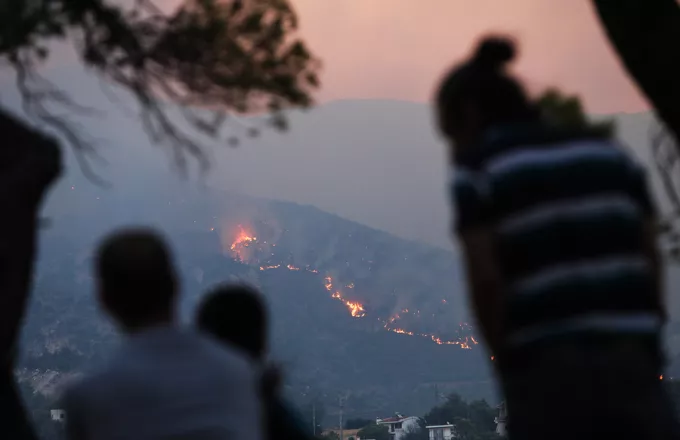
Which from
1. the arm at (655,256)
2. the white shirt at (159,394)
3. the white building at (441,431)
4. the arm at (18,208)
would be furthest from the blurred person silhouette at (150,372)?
the white building at (441,431)

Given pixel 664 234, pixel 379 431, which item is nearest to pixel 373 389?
pixel 379 431

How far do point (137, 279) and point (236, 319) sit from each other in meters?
0.89

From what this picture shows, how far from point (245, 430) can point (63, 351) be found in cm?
13920

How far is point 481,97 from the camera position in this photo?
301cm

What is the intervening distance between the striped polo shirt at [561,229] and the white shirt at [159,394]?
0.80 meters

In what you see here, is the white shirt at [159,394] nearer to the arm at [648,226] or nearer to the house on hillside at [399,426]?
the arm at [648,226]

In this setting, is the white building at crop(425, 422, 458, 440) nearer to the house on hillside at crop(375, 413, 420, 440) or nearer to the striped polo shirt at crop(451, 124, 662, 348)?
the house on hillside at crop(375, 413, 420, 440)

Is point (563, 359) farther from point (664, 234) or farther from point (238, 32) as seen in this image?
point (664, 234)

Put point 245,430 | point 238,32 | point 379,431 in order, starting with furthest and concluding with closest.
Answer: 1. point 379,431
2. point 238,32
3. point 245,430

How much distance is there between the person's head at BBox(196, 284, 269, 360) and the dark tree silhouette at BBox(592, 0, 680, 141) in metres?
3.10

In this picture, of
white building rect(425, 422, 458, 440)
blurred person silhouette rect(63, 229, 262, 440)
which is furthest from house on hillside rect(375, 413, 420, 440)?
blurred person silhouette rect(63, 229, 262, 440)

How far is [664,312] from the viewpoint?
9.50ft

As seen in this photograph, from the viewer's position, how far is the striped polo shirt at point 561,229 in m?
2.66

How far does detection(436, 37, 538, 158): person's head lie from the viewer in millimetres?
3006
